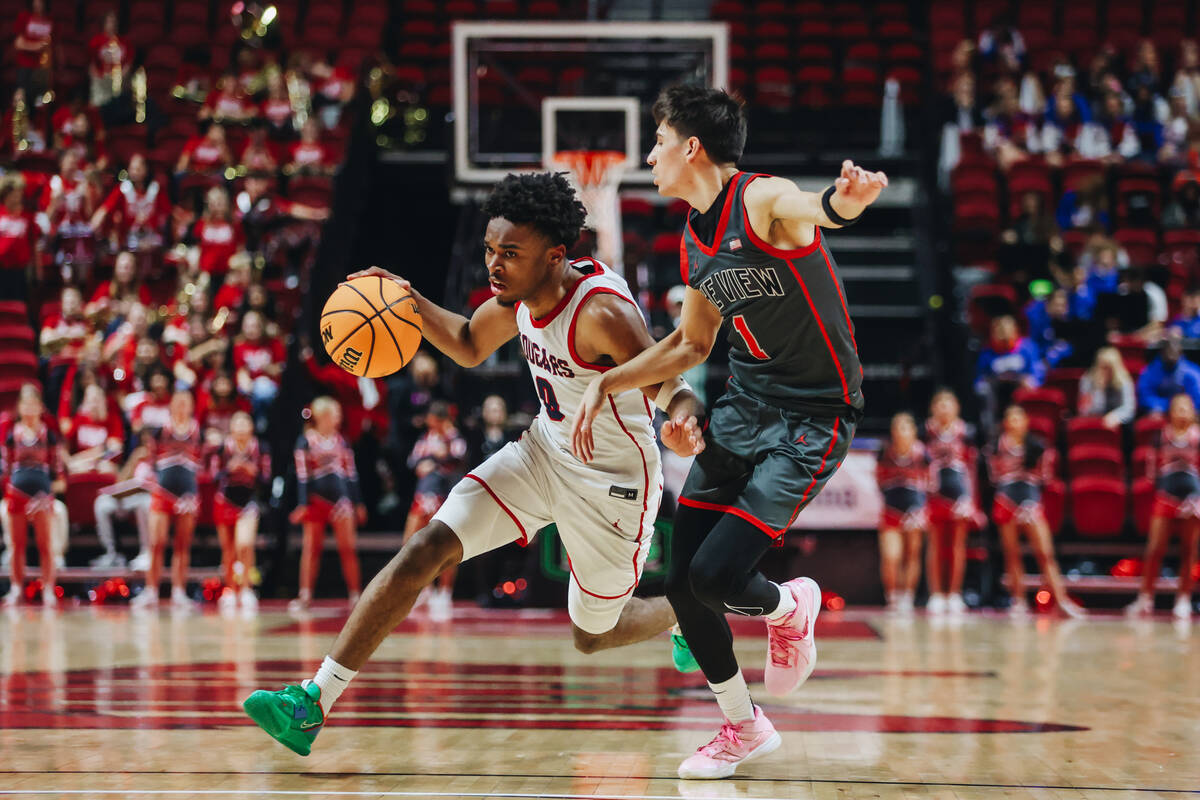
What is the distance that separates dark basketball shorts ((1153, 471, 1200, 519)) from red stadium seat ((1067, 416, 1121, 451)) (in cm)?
74

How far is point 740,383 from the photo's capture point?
3811 millimetres

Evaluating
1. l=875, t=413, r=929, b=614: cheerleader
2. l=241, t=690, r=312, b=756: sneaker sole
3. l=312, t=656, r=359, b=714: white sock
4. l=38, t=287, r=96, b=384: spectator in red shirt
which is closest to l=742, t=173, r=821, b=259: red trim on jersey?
l=312, t=656, r=359, b=714: white sock

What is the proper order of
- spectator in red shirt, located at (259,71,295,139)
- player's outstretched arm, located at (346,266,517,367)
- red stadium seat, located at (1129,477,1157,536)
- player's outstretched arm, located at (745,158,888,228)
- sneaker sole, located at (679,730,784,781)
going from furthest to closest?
spectator in red shirt, located at (259,71,295,139) → red stadium seat, located at (1129,477,1157,536) → player's outstretched arm, located at (346,266,517,367) → sneaker sole, located at (679,730,784,781) → player's outstretched arm, located at (745,158,888,228)

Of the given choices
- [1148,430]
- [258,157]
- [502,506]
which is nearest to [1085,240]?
[1148,430]

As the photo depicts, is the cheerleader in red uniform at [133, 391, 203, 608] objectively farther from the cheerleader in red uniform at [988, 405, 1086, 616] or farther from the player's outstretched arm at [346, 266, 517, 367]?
the player's outstretched arm at [346, 266, 517, 367]

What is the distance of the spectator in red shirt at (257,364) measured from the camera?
10.7 metres

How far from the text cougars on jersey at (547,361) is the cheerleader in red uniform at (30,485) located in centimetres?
710

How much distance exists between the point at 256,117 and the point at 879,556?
8255 millimetres

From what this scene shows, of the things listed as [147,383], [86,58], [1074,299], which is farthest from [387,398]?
[86,58]

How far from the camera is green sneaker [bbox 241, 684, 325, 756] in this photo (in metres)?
3.46

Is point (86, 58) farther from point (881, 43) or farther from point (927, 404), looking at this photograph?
point (927, 404)

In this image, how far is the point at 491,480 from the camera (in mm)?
3865

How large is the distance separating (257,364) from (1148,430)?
7.30 meters

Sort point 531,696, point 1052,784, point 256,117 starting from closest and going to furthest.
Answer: point 1052,784, point 531,696, point 256,117
